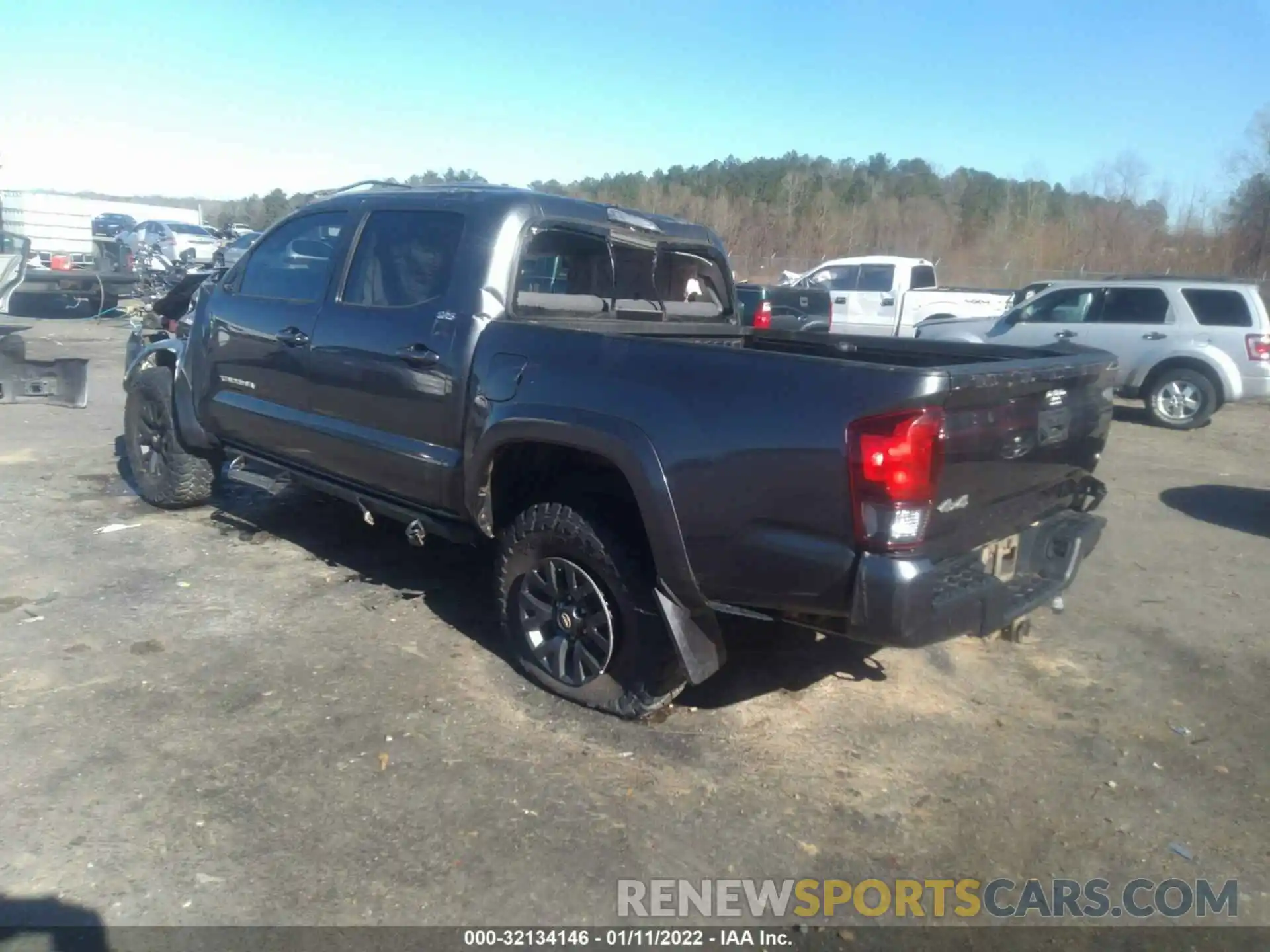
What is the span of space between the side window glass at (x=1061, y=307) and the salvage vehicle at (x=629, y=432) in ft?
30.9

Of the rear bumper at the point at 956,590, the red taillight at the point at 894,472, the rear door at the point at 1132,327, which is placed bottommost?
the rear bumper at the point at 956,590

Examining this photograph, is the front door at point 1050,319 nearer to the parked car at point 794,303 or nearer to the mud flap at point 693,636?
the parked car at point 794,303

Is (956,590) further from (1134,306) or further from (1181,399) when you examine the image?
(1134,306)

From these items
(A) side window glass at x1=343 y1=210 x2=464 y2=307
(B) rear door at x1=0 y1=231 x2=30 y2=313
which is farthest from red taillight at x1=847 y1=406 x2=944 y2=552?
(B) rear door at x1=0 y1=231 x2=30 y2=313

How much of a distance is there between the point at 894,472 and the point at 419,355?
2254mm

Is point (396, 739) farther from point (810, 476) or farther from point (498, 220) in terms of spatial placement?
point (498, 220)

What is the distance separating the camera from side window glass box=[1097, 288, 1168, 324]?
12703 mm

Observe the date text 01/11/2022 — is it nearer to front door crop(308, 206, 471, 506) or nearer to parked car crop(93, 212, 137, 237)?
front door crop(308, 206, 471, 506)

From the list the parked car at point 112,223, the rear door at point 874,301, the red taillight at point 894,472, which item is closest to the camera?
the red taillight at point 894,472

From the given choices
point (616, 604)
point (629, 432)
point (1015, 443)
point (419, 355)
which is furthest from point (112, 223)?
point (1015, 443)

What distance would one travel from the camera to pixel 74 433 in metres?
9.00

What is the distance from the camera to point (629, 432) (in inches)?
141

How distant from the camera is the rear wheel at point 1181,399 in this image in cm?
1234

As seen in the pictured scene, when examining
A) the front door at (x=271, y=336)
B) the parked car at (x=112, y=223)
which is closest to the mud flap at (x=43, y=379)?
the front door at (x=271, y=336)
